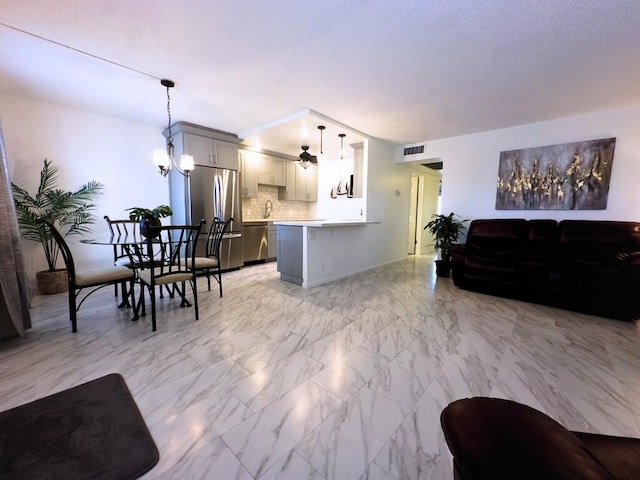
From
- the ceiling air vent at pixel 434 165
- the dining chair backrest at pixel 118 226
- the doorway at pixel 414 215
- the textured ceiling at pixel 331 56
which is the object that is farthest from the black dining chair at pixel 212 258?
the ceiling air vent at pixel 434 165

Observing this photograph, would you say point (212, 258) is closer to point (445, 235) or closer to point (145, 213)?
point (145, 213)

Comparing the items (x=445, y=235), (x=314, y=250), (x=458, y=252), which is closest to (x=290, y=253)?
(x=314, y=250)

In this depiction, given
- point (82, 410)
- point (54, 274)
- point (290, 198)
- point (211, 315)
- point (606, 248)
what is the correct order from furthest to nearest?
point (290, 198)
point (54, 274)
point (606, 248)
point (211, 315)
point (82, 410)

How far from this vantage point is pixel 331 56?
233cm

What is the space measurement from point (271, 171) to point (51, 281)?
4.03 m

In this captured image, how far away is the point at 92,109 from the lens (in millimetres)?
3678

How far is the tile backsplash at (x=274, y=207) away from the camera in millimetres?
5773

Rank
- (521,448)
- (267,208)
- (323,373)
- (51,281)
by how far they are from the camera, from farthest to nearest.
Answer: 1. (267,208)
2. (51,281)
3. (323,373)
4. (521,448)

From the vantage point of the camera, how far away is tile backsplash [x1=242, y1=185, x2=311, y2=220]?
5.77m

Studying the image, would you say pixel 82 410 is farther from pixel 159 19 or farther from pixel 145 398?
pixel 159 19

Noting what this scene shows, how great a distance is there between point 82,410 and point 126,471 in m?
0.62

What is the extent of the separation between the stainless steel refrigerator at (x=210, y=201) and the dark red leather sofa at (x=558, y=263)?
12.6 ft

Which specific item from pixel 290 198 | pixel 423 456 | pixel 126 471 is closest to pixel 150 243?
pixel 126 471

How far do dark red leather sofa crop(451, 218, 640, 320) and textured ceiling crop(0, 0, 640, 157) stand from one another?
161cm
